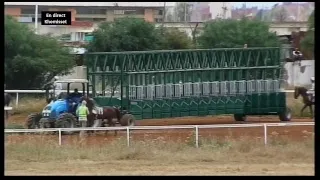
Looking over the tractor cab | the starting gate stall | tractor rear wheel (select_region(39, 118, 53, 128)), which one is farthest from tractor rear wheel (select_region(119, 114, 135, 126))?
tractor rear wheel (select_region(39, 118, 53, 128))

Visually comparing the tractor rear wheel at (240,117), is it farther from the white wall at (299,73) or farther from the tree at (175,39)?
the tree at (175,39)

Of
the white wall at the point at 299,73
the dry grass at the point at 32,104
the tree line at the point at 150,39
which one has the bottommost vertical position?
the dry grass at the point at 32,104

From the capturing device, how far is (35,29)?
23.4m

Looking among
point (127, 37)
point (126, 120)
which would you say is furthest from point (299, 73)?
point (127, 37)

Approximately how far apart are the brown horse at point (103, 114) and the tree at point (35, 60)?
2086mm

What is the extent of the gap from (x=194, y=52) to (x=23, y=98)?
6.53 m

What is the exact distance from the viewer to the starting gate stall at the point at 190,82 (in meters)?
23.1

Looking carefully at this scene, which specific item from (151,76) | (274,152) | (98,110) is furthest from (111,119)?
(274,152)

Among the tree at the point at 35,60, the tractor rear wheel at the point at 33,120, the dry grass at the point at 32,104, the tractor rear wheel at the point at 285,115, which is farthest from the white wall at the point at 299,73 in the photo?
the dry grass at the point at 32,104

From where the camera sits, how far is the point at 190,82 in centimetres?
2406

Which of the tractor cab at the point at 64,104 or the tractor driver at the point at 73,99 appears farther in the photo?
the tractor driver at the point at 73,99

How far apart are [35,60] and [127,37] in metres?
10.1

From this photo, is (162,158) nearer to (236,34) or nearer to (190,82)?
(190,82)
